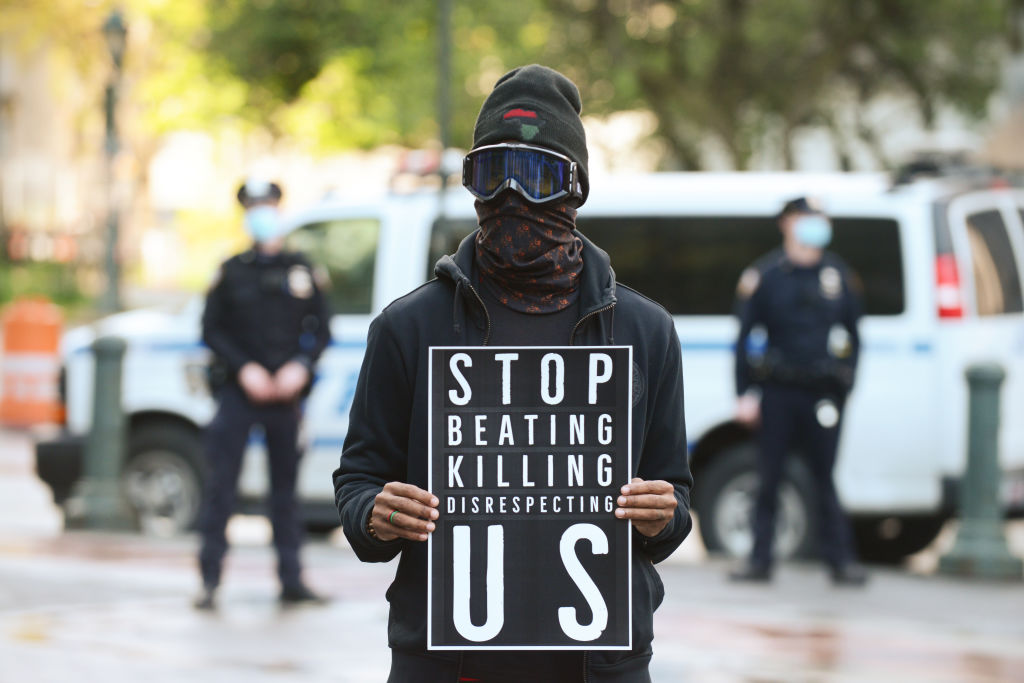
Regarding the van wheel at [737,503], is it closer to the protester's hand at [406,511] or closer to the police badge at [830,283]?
the police badge at [830,283]

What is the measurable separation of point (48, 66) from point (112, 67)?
30.9m

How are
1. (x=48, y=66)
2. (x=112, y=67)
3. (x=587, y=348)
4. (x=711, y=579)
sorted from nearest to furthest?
(x=587, y=348) → (x=711, y=579) → (x=112, y=67) → (x=48, y=66)

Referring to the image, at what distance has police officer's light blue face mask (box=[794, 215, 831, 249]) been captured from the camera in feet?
27.3

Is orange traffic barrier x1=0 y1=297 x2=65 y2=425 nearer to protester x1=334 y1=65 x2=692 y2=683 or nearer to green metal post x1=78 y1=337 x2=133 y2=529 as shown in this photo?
green metal post x1=78 y1=337 x2=133 y2=529

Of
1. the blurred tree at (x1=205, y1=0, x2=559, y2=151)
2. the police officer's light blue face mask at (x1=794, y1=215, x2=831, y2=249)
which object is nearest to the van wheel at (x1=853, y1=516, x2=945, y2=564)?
the police officer's light blue face mask at (x1=794, y1=215, x2=831, y2=249)

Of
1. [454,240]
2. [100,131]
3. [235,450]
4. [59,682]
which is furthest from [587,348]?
[100,131]

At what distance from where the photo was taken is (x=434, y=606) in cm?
280

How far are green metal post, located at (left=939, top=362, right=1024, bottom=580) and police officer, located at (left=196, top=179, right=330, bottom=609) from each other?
12.0 feet

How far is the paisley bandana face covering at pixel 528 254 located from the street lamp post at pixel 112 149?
11.4 metres

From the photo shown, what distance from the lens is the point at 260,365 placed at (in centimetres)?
753

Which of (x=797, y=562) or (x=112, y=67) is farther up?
(x=112, y=67)

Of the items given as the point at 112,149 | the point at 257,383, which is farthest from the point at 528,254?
the point at 112,149

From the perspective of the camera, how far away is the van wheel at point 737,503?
9344 mm

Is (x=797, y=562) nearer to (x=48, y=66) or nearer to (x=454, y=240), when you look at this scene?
(x=454, y=240)
